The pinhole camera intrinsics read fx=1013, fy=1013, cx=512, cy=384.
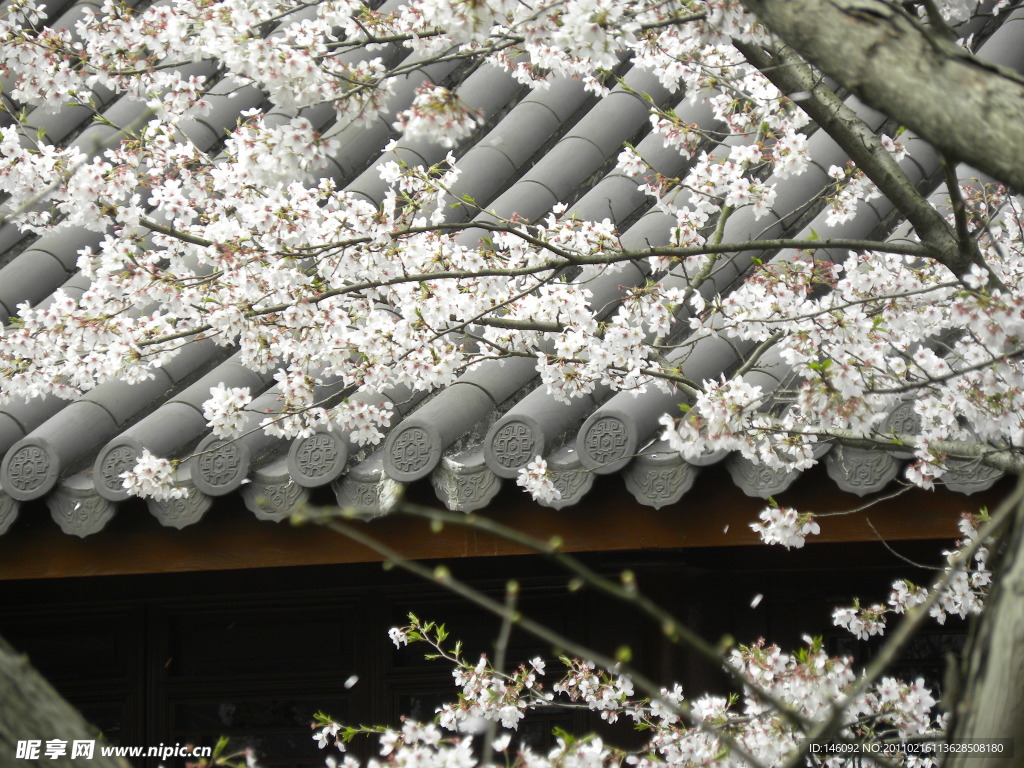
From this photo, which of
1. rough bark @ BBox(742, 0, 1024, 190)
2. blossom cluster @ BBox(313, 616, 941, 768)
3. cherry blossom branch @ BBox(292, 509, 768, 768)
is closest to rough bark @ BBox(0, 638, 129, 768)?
cherry blossom branch @ BBox(292, 509, 768, 768)

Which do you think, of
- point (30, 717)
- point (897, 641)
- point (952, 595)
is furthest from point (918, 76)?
point (952, 595)

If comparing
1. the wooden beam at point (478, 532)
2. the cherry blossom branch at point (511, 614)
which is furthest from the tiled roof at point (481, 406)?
the cherry blossom branch at point (511, 614)

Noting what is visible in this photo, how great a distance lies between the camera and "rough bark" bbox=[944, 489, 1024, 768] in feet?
3.27

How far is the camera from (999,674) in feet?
3.32

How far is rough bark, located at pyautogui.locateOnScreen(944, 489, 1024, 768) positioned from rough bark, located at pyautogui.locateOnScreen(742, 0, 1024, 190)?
19.6 inches

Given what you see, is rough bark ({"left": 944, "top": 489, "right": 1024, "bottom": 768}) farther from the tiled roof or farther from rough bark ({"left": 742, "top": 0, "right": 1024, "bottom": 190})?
the tiled roof

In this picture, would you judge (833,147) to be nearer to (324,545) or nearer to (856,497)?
(856,497)

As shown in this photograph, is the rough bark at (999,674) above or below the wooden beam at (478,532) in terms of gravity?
above

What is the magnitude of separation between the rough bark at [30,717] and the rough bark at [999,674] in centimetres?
91

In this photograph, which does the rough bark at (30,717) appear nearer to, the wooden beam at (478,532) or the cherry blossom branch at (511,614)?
the cherry blossom branch at (511,614)

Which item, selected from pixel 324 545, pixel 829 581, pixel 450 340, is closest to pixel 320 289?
pixel 450 340

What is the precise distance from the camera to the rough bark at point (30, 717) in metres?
1.03

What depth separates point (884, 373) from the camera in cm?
245

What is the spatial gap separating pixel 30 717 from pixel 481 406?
2071 mm
